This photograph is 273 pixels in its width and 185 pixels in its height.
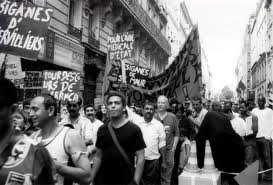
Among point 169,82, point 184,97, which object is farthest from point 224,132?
point 169,82

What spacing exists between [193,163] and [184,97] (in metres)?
3.34

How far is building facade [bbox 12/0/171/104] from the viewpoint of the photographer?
11.4 meters

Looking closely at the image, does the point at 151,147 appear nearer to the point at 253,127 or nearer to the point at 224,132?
the point at 224,132

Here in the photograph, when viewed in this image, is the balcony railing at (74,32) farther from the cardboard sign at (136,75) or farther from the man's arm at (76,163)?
the man's arm at (76,163)

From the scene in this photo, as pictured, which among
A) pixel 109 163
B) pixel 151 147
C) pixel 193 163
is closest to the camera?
pixel 109 163

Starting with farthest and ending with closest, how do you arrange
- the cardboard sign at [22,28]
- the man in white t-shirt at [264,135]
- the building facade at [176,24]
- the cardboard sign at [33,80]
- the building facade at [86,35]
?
the building facade at [176,24], the building facade at [86,35], the cardboard sign at [33,80], the man in white t-shirt at [264,135], the cardboard sign at [22,28]

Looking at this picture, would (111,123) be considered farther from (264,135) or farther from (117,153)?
(264,135)

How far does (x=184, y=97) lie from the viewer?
7.62 meters

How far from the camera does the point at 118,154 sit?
3.52 m

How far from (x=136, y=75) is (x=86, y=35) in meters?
4.85

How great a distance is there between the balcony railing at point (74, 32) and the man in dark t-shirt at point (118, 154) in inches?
385

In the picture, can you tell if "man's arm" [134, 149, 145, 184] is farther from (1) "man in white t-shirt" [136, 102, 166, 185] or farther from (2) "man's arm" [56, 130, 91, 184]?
(1) "man in white t-shirt" [136, 102, 166, 185]

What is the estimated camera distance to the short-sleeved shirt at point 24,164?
141 cm

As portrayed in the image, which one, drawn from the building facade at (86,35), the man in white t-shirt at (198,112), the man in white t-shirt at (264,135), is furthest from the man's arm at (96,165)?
the building facade at (86,35)
